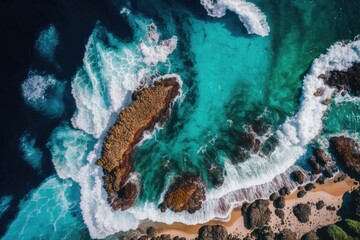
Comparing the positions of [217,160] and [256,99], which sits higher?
[256,99]

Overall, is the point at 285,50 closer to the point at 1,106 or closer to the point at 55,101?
the point at 55,101

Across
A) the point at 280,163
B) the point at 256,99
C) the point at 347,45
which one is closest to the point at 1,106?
the point at 256,99

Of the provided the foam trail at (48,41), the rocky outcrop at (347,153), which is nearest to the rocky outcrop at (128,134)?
the foam trail at (48,41)

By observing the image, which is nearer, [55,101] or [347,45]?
[347,45]

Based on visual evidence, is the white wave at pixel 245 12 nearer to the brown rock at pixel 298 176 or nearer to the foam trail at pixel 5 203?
the brown rock at pixel 298 176

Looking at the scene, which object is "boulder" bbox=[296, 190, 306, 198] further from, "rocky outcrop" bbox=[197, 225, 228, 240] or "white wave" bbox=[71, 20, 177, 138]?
"white wave" bbox=[71, 20, 177, 138]

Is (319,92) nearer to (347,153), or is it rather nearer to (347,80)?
(347,80)
